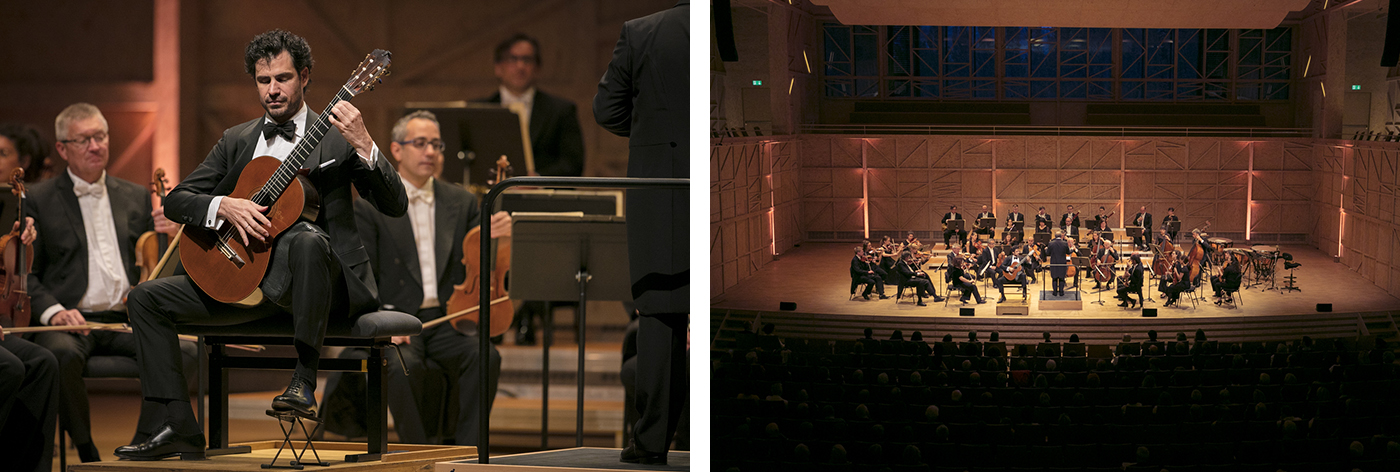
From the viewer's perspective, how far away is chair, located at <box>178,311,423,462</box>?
10.7 feet

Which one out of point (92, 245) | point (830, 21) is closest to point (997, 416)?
point (830, 21)

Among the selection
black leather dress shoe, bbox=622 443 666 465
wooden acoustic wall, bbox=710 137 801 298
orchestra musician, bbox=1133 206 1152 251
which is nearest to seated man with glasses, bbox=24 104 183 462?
black leather dress shoe, bbox=622 443 666 465

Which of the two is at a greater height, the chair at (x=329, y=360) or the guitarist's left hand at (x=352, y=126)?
the guitarist's left hand at (x=352, y=126)

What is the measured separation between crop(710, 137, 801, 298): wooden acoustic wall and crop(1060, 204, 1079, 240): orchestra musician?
35.9 inches

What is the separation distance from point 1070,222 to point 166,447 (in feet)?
9.79

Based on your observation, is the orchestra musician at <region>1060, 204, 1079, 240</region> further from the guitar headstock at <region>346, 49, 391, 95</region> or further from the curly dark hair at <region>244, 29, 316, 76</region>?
the curly dark hair at <region>244, 29, 316, 76</region>

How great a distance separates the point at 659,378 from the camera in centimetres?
339

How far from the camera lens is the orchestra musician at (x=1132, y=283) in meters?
3.46

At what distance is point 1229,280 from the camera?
11.5ft

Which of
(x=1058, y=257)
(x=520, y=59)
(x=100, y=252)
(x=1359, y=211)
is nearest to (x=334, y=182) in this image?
(x=100, y=252)

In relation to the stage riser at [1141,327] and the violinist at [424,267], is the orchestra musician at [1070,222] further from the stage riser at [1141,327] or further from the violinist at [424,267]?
the violinist at [424,267]

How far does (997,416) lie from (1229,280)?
909 mm

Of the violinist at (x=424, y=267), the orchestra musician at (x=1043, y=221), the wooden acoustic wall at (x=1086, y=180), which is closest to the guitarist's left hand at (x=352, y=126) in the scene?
the violinist at (x=424, y=267)

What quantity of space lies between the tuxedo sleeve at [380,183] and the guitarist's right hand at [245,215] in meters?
0.30
